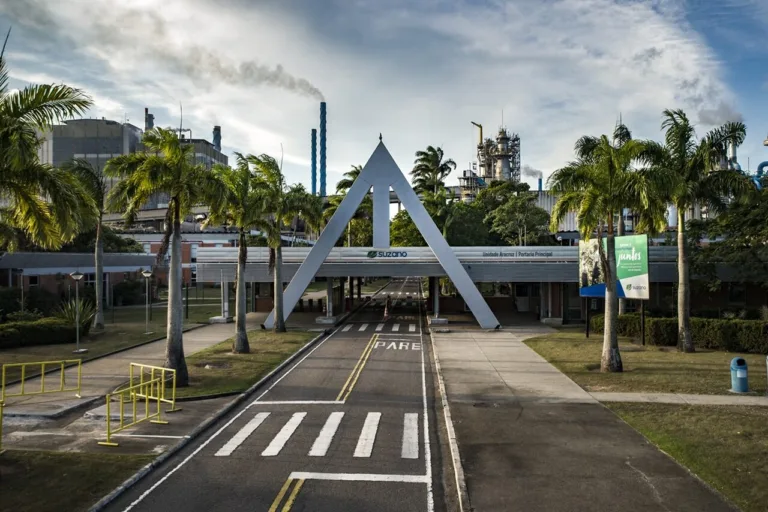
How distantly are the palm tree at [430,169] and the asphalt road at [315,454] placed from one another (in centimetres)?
4676

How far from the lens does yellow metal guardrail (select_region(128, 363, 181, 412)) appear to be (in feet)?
54.2

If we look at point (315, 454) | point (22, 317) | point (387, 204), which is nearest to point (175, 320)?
point (315, 454)

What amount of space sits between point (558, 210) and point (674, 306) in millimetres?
17744

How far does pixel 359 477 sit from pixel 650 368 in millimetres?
16496

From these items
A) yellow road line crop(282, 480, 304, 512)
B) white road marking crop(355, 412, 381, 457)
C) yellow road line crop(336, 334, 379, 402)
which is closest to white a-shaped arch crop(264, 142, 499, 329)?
yellow road line crop(336, 334, 379, 402)

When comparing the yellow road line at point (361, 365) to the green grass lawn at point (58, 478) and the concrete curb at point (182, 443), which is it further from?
the green grass lawn at point (58, 478)

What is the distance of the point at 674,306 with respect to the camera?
36.2 m

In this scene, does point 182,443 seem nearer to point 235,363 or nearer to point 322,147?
point 235,363

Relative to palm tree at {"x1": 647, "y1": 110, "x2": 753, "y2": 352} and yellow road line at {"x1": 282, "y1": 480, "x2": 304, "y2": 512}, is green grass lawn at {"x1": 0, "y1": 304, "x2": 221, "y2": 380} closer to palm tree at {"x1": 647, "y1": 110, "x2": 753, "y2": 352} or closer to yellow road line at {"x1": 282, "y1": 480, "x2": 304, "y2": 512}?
yellow road line at {"x1": 282, "y1": 480, "x2": 304, "y2": 512}

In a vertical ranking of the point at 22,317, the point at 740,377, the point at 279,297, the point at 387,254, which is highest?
the point at 387,254

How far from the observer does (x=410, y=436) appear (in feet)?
48.5

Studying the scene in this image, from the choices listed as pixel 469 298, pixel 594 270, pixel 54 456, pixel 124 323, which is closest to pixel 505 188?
pixel 469 298

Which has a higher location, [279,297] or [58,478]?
[279,297]

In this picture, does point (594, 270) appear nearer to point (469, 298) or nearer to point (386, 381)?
point (469, 298)
